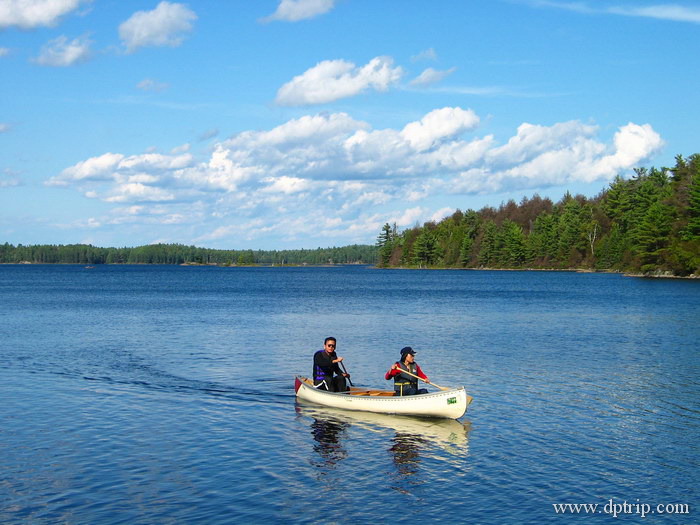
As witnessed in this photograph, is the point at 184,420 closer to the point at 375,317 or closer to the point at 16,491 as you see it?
the point at 16,491

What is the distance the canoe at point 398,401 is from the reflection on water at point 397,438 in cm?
24

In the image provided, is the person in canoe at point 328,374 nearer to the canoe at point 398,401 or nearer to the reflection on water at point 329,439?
the canoe at point 398,401

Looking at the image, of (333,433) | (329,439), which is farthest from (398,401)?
(329,439)

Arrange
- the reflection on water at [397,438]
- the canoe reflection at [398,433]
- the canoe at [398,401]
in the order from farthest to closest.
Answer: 1. the canoe at [398,401]
2. the canoe reflection at [398,433]
3. the reflection on water at [397,438]

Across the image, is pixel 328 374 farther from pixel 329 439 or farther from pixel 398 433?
pixel 329 439

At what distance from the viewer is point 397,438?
23.6 metres

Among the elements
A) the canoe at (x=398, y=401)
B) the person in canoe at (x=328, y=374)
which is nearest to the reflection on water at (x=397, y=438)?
the canoe at (x=398, y=401)

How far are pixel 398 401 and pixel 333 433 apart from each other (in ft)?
9.69

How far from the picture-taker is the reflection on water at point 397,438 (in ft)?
66.3

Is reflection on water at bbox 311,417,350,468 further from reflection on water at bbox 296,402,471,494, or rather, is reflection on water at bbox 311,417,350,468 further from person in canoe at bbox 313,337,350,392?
person in canoe at bbox 313,337,350,392

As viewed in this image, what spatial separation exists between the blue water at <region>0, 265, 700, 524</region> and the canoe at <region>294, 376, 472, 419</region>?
0.48 m

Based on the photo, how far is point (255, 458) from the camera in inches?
825

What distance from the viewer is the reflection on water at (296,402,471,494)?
2022 centimetres

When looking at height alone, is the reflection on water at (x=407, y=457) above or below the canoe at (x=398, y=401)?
below
